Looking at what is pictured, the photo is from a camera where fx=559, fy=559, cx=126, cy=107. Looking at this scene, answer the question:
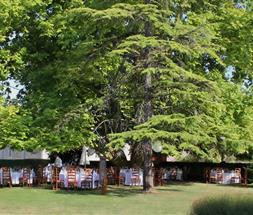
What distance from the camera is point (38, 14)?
33156mm

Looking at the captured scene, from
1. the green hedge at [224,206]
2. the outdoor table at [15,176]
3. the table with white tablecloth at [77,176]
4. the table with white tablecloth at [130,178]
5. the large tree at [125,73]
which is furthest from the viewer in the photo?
the table with white tablecloth at [130,178]

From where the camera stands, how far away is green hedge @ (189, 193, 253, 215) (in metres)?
9.81

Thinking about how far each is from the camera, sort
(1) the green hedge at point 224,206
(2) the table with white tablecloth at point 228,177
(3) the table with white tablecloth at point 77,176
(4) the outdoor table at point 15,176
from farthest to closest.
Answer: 1. (2) the table with white tablecloth at point 228,177
2. (4) the outdoor table at point 15,176
3. (3) the table with white tablecloth at point 77,176
4. (1) the green hedge at point 224,206

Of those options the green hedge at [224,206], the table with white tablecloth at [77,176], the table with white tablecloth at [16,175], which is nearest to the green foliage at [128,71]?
the table with white tablecloth at [77,176]

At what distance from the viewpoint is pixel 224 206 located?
10.0m

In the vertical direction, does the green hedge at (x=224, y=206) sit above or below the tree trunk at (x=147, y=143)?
below

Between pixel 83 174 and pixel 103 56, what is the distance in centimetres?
653

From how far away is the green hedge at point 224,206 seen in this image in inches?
386

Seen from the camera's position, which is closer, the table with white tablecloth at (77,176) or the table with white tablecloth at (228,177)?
the table with white tablecloth at (77,176)

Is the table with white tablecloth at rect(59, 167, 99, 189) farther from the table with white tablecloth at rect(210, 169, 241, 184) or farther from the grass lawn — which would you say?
the table with white tablecloth at rect(210, 169, 241, 184)

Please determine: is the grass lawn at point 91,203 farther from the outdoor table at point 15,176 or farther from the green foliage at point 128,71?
the outdoor table at point 15,176


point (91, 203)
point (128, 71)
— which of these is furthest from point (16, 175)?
point (91, 203)

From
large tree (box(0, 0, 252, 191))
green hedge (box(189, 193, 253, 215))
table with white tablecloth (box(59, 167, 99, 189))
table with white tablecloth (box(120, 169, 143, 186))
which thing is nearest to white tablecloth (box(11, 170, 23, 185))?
table with white tablecloth (box(59, 167, 99, 189))

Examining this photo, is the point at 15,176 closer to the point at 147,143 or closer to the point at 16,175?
the point at 16,175
